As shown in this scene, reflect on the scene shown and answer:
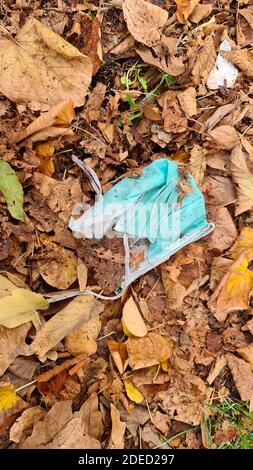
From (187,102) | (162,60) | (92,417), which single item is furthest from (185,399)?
(162,60)

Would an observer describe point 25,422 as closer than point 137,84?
Yes

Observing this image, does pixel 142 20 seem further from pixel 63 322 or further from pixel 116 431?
pixel 116 431

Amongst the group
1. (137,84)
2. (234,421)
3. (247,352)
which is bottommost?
(234,421)

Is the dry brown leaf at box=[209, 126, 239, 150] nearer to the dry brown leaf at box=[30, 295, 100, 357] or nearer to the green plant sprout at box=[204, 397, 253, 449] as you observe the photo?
the dry brown leaf at box=[30, 295, 100, 357]

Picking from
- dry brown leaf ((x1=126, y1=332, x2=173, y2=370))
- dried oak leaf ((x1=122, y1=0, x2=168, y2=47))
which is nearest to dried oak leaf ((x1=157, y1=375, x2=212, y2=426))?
dry brown leaf ((x1=126, y1=332, x2=173, y2=370))

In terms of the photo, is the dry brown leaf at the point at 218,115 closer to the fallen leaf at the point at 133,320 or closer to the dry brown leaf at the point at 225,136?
the dry brown leaf at the point at 225,136

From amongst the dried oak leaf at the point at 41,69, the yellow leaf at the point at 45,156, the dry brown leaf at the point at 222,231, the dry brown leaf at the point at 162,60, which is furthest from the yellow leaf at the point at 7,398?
the dry brown leaf at the point at 162,60
